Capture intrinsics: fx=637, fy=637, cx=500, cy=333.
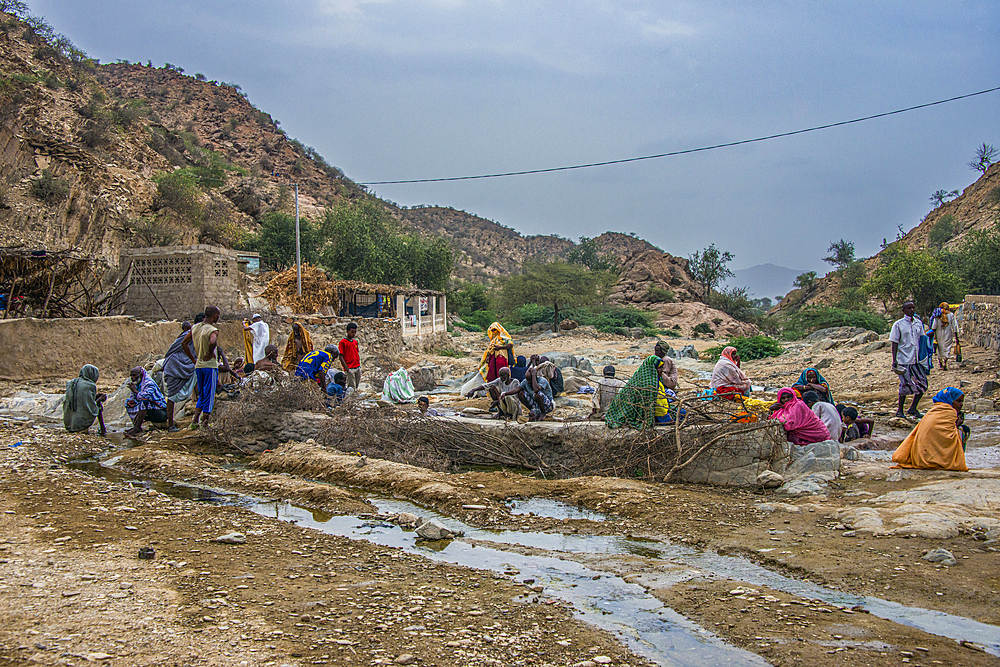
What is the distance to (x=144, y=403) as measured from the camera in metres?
7.97

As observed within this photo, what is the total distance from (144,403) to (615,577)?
21.5 ft

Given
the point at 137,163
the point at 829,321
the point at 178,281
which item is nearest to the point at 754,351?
the point at 829,321

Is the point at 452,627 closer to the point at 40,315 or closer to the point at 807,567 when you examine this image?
the point at 807,567

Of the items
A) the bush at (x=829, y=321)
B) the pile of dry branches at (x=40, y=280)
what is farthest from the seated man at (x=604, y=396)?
the bush at (x=829, y=321)

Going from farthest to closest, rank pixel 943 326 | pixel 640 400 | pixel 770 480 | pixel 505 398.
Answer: pixel 943 326 → pixel 505 398 → pixel 640 400 → pixel 770 480

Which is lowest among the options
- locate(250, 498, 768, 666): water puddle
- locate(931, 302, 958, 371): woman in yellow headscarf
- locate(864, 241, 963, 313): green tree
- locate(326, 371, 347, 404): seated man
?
locate(250, 498, 768, 666): water puddle

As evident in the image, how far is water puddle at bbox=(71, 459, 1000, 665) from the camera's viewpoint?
120 inches

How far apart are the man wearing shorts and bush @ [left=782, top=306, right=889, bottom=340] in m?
26.5

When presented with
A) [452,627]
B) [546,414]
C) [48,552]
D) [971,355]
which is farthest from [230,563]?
[971,355]

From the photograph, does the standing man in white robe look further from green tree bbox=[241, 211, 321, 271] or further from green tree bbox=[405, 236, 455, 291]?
green tree bbox=[405, 236, 455, 291]

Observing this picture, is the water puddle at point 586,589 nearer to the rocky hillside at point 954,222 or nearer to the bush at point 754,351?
the bush at point 754,351

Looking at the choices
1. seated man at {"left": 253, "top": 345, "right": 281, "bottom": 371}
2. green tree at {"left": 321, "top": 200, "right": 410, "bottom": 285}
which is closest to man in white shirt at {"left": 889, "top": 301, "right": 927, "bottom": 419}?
seated man at {"left": 253, "top": 345, "right": 281, "bottom": 371}

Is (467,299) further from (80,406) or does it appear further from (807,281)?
(80,406)

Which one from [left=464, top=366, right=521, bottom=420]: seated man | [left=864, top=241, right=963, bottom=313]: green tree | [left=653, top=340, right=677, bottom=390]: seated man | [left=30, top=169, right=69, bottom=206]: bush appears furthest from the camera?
[left=864, top=241, right=963, bottom=313]: green tree
